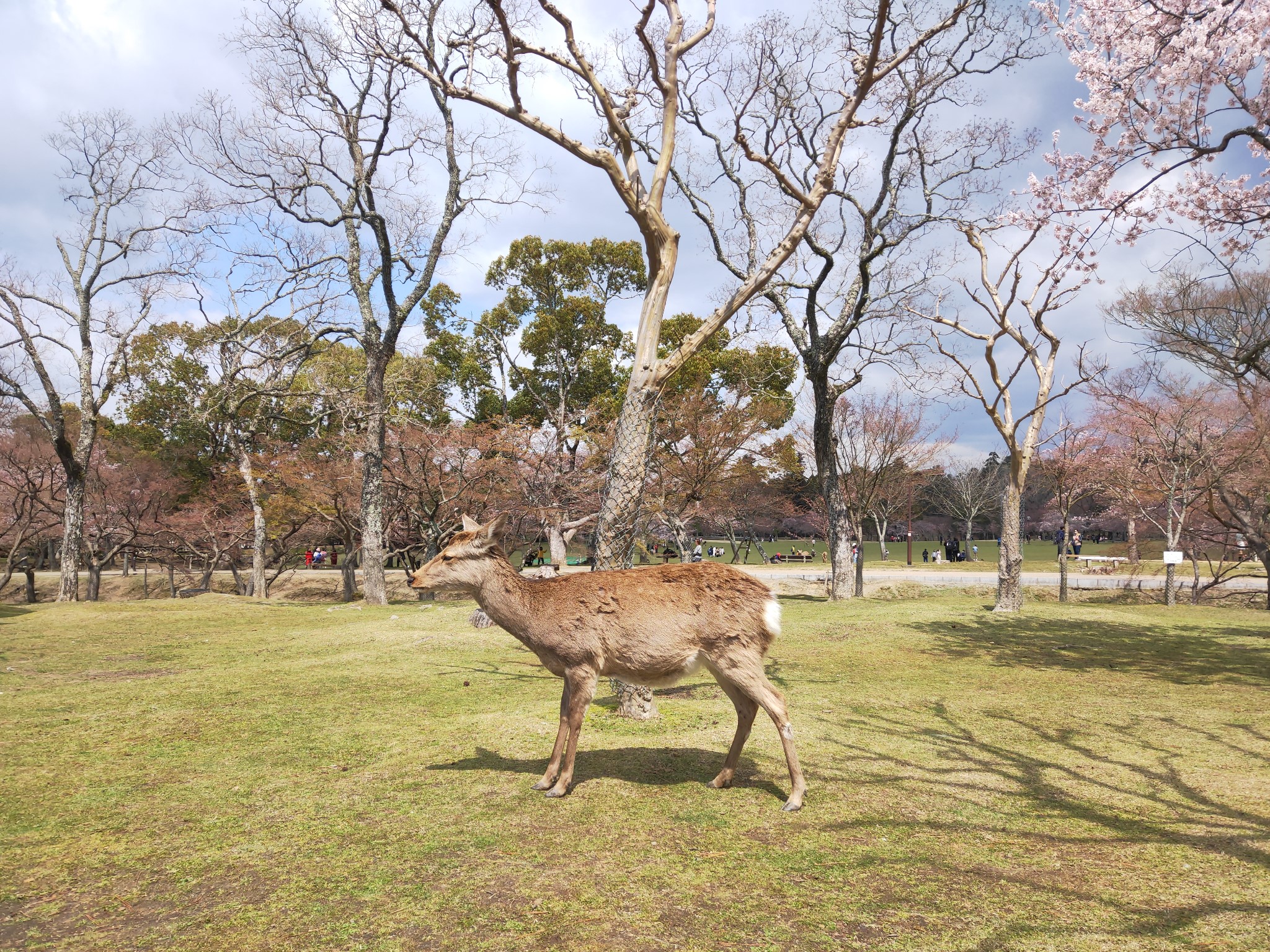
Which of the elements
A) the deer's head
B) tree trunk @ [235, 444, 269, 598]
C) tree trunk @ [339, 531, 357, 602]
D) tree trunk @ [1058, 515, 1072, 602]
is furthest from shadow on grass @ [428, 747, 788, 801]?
tree trunk @ [339, 531, 357, 602]

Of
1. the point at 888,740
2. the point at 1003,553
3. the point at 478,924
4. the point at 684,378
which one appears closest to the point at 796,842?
the point at 478,924

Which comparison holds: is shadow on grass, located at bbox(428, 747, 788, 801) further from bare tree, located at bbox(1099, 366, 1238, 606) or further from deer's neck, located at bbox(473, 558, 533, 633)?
bare tree, located at bbox(1099, 366, 1238, 606)

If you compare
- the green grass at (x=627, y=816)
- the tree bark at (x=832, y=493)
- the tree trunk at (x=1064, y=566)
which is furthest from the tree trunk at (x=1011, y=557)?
the green grass at (x=627, y=816)

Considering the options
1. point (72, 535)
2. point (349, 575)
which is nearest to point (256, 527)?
point (349, 575)

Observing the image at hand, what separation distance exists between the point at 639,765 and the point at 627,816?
3.42ft

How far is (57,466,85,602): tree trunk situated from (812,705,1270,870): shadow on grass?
20821mm

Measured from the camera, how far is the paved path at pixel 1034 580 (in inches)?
994

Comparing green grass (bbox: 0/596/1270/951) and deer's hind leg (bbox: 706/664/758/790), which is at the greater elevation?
deer's hind leg (bbox: 706/664/758/790)

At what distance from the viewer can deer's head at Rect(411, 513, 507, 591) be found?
4965 mm

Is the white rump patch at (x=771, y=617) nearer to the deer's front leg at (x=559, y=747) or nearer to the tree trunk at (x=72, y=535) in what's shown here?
the deer's front leg at (x=559, y=747)

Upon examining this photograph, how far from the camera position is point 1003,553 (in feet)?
51.0

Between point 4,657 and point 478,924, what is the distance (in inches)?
427

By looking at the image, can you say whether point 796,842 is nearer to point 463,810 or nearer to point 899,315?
point 463,810

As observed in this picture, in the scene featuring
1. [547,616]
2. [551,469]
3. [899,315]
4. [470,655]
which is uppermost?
[899,315]
